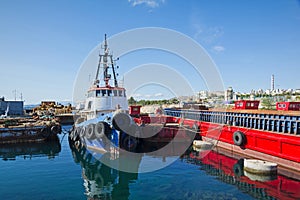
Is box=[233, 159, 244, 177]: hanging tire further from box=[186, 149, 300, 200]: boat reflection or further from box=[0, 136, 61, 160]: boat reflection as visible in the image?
box=[0, 136, 61, 160]: boat reflection

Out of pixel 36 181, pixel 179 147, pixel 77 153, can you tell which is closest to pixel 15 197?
pixel 36 181

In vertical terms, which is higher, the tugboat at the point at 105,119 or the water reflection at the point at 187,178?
the tugboat at the point at 105,119

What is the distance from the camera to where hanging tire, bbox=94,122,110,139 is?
60.7 ft

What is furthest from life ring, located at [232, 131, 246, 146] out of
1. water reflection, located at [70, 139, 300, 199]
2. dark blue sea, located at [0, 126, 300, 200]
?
dark blue sea, located at [0, 126, 300, 200]

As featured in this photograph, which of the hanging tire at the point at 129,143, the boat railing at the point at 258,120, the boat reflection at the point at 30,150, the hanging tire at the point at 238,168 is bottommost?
the boat reflection at the point at 30,150

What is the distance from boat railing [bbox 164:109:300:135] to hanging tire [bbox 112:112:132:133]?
997 cm

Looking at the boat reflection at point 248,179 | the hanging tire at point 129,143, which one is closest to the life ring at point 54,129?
the hanging tire at point 129,143

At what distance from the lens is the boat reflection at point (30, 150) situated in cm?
2184

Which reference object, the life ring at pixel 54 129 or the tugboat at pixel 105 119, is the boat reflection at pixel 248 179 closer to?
the tugboat at pixel 105 119

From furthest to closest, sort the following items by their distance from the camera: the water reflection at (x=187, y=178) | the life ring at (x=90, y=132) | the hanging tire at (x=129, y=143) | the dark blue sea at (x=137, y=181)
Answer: the life ring at (x=90, y=132)
the hanging tire at (x=129, y=143)
the water reflection at (x=187, y=178)
the dark blue sea at (x=137, y=181)

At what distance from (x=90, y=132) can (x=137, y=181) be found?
747 centimetres

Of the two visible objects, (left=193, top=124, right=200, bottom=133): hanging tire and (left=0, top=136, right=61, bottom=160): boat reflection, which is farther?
(left=193, top=124, right=200, bottom=133): hanging tire

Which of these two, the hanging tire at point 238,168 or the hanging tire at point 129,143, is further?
the hanging tire at point 129,143

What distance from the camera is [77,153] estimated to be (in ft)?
74.5
